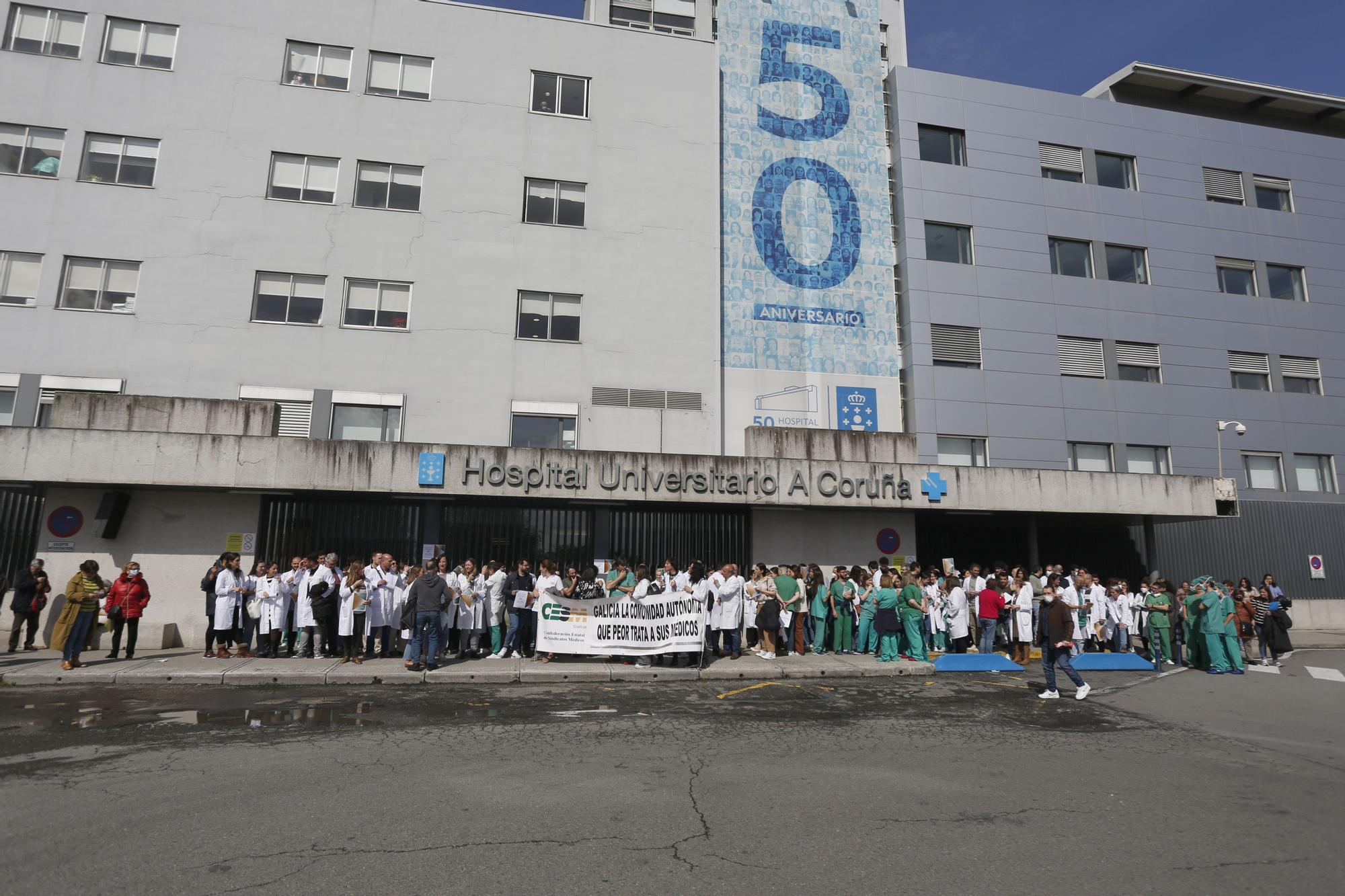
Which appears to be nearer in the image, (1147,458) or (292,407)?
(292,407)

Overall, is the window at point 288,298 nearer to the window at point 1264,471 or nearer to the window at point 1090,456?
the window at point 1090,456

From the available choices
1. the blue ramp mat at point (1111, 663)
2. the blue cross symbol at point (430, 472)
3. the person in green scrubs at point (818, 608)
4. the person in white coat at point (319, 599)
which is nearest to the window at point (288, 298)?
the blue cross symbol at point (430, 472)

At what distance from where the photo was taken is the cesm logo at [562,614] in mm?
15102

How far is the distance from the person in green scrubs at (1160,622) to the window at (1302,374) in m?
18.7

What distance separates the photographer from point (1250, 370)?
29.1 meters

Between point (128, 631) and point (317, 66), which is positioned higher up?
point (317, 66)

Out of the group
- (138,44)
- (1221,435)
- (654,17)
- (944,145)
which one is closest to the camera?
(138,44)

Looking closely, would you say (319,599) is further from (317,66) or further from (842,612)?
(317,66)

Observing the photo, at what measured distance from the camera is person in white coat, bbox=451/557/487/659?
15352mm

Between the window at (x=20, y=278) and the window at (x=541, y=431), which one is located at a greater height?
the window at (x=20, y=278)

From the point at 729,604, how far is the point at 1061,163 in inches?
907

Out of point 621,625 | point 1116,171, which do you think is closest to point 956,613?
point 621,625

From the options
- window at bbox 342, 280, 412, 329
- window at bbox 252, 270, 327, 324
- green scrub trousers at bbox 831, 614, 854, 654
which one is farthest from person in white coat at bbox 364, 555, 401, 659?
window at bbox 252, 270, 327, 324

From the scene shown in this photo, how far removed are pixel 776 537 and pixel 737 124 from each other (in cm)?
1465
